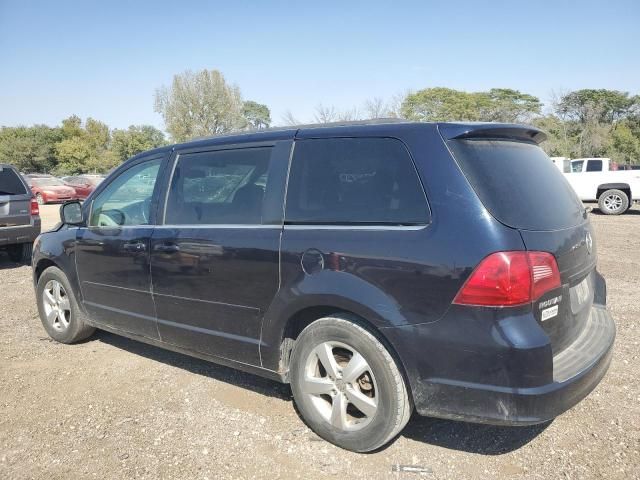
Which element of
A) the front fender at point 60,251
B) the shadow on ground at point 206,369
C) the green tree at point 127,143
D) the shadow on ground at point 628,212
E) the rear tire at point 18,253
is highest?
the green tree at point 127,143

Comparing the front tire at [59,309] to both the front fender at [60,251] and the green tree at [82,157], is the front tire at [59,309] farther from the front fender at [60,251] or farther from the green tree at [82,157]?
the green tree at [82,157]

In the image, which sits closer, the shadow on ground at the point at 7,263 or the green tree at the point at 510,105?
the shadow on ground at the point at 7,263

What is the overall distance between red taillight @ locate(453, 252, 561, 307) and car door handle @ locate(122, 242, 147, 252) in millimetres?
2331

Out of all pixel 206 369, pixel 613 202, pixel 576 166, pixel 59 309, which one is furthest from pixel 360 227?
pixel 576 166

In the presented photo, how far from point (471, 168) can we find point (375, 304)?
826 mm

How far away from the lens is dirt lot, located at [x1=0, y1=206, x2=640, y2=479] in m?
2.71

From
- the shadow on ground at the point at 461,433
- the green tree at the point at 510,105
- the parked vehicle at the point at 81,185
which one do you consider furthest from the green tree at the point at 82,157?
the shadow on ground at the point at 461,433

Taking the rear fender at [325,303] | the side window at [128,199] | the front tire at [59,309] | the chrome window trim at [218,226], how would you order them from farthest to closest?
the front tire at [59,309] → the side window at [128,199] → the chrome window trim at [218,226] → the rear fender at [325,303]

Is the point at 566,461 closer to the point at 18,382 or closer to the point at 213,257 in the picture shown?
the point at 213,257

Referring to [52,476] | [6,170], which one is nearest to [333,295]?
[52,476]

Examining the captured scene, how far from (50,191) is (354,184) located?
26.3m

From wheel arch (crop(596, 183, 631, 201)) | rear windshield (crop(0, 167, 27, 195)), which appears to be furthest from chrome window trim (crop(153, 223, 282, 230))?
wheel arch (crop(596, 183, 631, 201))

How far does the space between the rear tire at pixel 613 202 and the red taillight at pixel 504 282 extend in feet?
51.8

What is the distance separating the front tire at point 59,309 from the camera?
4.53 meters
